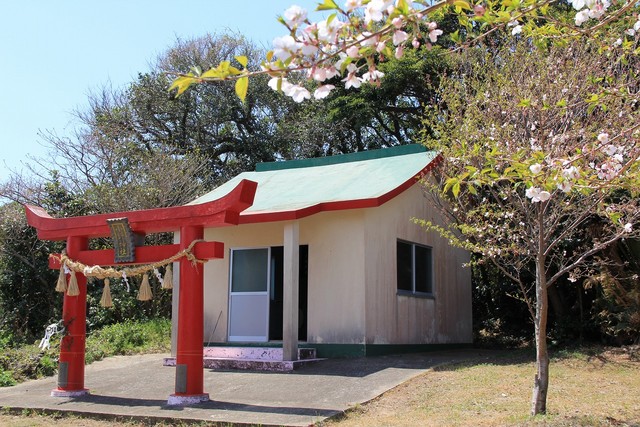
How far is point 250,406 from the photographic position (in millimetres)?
8508

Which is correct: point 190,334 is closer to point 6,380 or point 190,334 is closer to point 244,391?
point 244,391

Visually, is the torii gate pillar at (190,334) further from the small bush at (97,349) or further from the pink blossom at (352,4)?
the pink blossom at (352,4)

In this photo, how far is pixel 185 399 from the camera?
29.1ft

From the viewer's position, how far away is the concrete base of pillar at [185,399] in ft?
29.0

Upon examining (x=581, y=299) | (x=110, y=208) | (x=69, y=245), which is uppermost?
(x=110, y=208)

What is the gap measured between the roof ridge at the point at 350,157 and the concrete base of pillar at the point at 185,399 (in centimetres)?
761

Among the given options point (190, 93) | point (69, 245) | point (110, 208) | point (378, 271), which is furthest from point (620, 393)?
point (190, 93)

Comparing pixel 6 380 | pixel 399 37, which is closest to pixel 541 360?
pixel 399 37

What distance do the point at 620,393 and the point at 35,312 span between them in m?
16.7

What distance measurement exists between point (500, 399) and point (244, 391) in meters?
3.56

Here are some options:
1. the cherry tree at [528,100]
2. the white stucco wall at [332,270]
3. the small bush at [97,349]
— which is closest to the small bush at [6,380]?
the small bush at [97,349]

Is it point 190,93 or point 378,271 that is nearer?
point 378,271

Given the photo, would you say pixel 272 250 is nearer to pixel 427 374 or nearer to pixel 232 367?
pixel 232 367

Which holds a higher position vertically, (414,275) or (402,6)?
(402,6)
